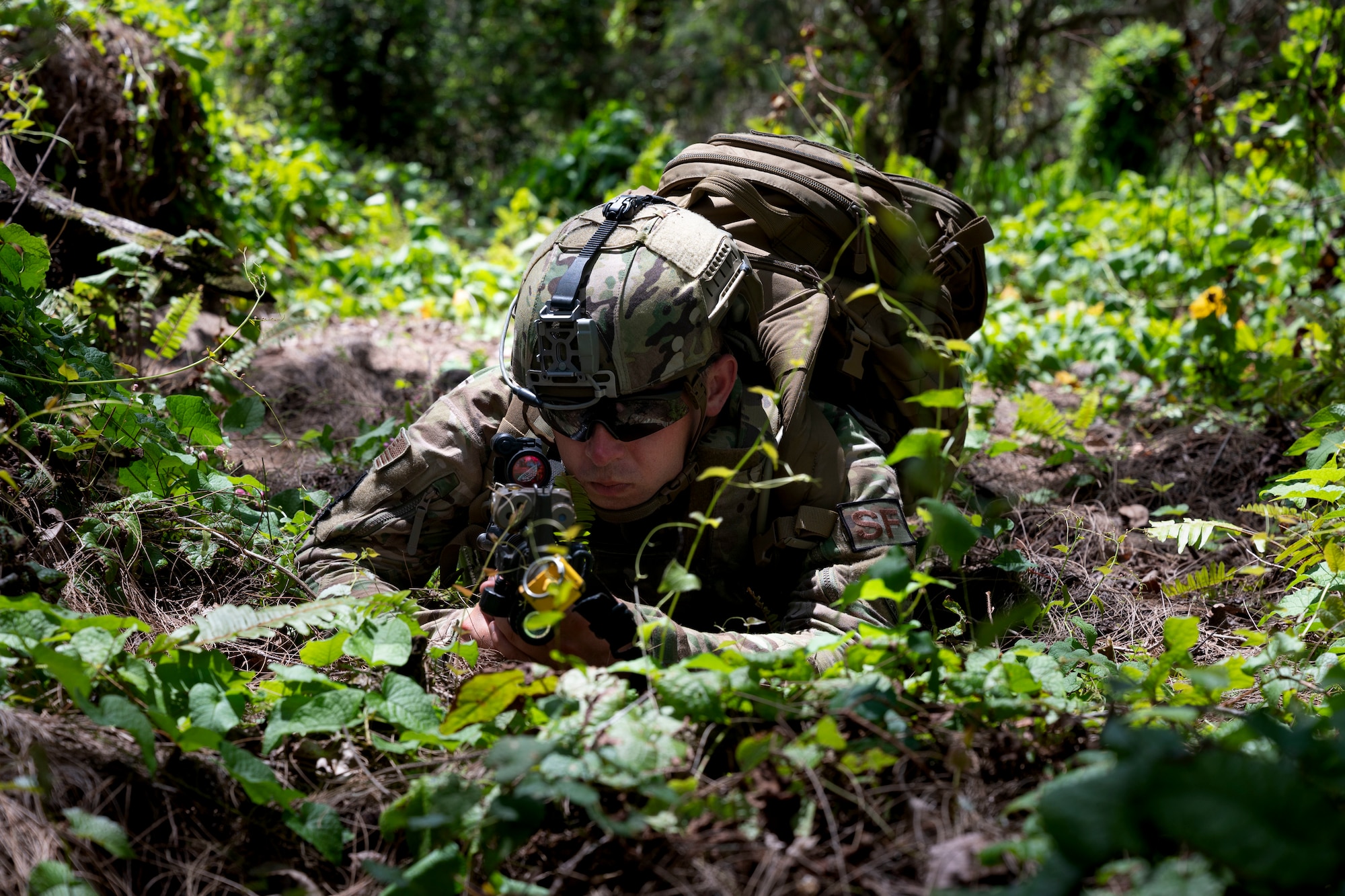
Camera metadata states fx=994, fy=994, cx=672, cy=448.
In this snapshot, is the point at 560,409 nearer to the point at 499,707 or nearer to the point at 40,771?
the point at 499,707

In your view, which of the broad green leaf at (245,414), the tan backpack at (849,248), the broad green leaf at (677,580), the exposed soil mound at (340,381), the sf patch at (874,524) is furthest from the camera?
the exposed soil mound at (340,381)

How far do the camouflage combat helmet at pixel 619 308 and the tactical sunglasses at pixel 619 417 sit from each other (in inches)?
1.1

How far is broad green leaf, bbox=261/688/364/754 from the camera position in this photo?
1652mm

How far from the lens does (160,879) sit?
1518mm

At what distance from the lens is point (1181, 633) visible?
177 cm

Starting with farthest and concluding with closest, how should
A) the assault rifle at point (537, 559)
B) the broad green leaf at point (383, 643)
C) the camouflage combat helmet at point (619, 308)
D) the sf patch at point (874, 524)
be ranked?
the sf patch at point (874, 524) < the camouflage combat helmet at point (619, 308) < the assault rifle at point (537, 559) < the broad green leaf at point (383, 643)

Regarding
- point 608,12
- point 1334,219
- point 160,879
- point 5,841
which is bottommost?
point 160,879

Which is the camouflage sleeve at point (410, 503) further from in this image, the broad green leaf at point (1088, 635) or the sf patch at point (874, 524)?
the broad green leaf at point (1088, 635)

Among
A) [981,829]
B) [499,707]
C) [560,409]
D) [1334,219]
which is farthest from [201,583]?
[1334,219]

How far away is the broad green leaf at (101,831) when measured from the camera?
1390mm

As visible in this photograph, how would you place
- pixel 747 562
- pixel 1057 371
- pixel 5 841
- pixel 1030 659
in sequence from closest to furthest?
pixel 5 841 → pixel 1030 659 → pixel 747 562 → pixel 1057 371

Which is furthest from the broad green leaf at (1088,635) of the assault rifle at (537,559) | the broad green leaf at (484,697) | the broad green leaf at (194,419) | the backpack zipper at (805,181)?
the broad green leaf at (194,419)

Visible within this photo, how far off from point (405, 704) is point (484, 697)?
0.15 metres

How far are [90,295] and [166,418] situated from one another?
1061 millimetres
